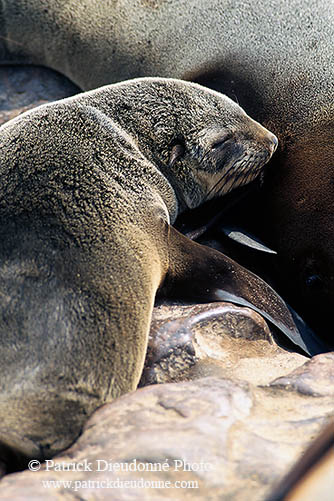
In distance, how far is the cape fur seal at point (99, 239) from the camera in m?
2.00

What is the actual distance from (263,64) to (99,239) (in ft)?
5.61

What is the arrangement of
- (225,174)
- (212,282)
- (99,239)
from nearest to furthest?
(99,239), (212,282), (225,174)

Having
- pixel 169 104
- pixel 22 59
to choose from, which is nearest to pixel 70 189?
pixel 169 104

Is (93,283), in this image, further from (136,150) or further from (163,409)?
(136,150)

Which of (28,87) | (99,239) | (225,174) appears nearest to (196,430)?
(99,239)

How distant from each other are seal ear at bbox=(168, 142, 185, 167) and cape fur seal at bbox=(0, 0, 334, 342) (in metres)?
0.62

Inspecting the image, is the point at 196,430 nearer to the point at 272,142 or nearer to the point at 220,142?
the point at 220,142

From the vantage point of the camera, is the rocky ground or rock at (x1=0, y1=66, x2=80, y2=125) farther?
rock at (x1=0, y1=66, x2=80, y2=125)

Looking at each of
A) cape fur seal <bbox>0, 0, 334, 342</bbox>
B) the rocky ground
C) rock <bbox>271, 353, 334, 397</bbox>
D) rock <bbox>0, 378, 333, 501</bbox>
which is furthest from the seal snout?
rock <bbox>0, 378, 333, 501</bbox>

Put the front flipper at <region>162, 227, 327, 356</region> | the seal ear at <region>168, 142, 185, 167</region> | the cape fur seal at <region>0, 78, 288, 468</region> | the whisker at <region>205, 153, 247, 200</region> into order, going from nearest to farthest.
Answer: the cape fur seal at <region>0, 78, 288, 468</region> < the front flipper at <region>162, 227, 327, 356</region> < the seal ear at <region>168, 142, 185, 167</region> < the whisker at <region>205, 153, 247, 200</region>

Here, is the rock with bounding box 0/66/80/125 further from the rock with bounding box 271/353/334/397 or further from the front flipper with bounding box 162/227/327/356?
the rock with bounding box 271/353/334/397

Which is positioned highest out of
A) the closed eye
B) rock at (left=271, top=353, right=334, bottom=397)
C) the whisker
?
the closed eye

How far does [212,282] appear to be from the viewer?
2.68 m

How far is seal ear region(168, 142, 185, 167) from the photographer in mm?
2908
